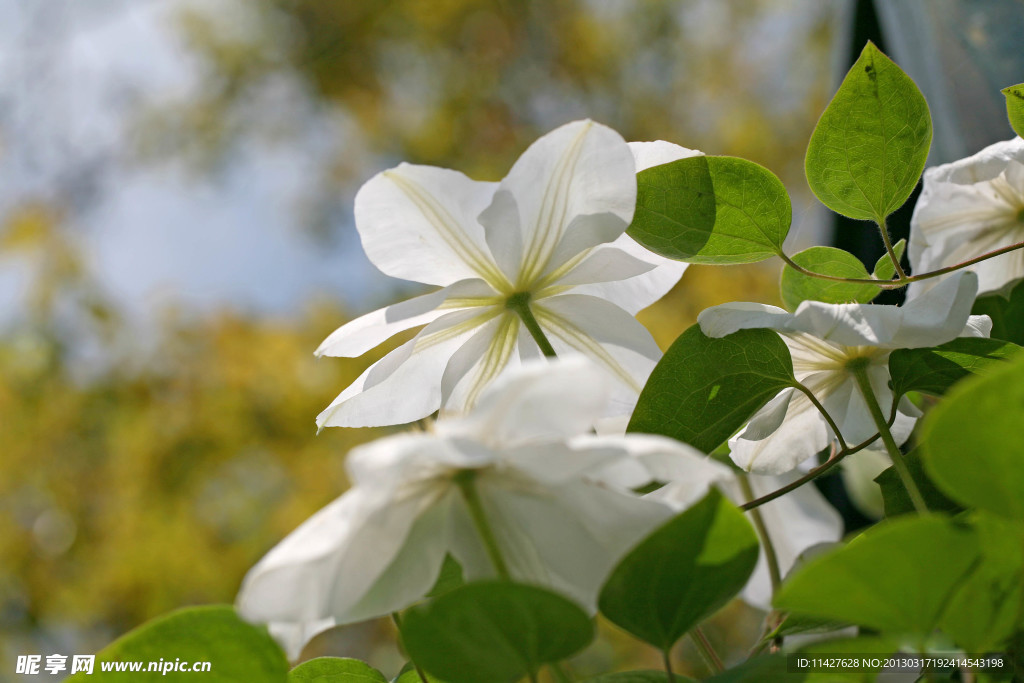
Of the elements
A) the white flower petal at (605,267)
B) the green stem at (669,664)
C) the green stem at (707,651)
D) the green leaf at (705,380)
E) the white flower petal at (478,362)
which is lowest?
the green stem at (707,651)

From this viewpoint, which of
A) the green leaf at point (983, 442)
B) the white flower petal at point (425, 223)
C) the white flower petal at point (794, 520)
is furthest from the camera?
the white flower petal at point (794, 520)

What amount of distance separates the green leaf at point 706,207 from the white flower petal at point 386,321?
0.15ft

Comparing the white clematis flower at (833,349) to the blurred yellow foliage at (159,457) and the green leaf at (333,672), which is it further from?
the blurred yellow foliage at (159,457)

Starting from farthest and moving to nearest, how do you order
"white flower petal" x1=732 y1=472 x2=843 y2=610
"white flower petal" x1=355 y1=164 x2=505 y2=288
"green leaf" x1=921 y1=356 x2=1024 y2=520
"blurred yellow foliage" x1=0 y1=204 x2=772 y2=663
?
"blurred yellow foliage" x1=0 y1=204 x2=772 y2=663 < "white flower petal" x1=732 y1=472 x2=843 y2=610 < "white flower petal" x1=355 y1=164 x2=505 y2=288 < "green leaf" x1=921 y1=356 x2=1024 y2=520

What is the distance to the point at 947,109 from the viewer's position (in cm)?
44

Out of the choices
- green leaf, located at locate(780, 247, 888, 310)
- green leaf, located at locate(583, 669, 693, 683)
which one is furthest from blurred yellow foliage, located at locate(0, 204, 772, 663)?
green leaf, located at locate(583, 669, 693, 683)

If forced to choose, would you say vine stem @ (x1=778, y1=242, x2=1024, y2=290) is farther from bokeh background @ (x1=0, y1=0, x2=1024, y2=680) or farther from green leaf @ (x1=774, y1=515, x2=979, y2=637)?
bokeh background @ (x1=0, y1=0, x2=1024, y2=680)

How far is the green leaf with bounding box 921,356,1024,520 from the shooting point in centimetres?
9

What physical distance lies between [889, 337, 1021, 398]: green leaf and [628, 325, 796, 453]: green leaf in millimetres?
27

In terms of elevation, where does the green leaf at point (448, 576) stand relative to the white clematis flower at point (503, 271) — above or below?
below

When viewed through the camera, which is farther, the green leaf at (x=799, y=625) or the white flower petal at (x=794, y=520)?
the white flower petal at (x=794, y=520)

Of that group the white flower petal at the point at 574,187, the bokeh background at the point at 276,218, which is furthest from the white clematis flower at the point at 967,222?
the bokeh background at the point at 276,218

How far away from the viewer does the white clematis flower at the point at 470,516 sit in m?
0.11

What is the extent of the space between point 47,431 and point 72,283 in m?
0.57
